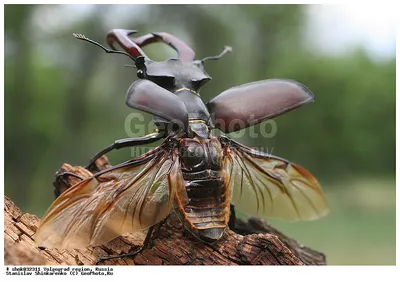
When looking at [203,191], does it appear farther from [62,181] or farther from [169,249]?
[62,181]

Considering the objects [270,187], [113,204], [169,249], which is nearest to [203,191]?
[169,249]

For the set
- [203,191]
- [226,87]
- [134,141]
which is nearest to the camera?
[203,191]

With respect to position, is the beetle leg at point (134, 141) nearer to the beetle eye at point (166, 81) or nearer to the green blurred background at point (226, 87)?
the beetle eye at point (166, 81)

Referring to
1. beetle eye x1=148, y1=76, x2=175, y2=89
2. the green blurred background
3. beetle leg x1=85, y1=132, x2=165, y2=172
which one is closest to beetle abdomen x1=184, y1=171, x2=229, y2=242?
beetle leg x1=85, y1=132, x2=165, y2=172

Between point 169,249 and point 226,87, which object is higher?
point 226,87

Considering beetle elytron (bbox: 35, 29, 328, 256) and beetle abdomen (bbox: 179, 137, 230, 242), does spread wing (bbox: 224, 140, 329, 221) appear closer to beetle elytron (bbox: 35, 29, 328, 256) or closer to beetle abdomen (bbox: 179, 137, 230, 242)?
beetle elytron (bbox: 35, 29, 328, 256)

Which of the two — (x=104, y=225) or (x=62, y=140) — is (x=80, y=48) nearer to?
(x=62, y=140)
